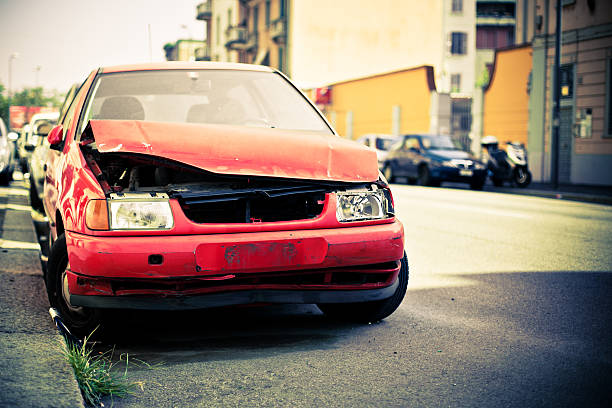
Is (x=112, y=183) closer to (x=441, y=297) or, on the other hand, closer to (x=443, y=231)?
(x=441, y=297)

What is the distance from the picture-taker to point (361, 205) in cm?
442

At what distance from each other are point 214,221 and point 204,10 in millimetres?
68247

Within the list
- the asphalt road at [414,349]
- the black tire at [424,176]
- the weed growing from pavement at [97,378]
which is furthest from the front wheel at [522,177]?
the weed growing from pavement at [97,378]

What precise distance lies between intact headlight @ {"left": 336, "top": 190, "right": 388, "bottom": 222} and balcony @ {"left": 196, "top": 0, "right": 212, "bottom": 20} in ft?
222

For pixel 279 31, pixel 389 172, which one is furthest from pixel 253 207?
pixel 279 31

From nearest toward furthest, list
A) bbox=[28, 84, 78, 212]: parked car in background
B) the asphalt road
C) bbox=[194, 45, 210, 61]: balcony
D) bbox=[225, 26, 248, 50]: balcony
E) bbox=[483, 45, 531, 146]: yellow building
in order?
the asphalt road → bbox=[28, 84, 78, 212]: parked car in background → bbox=[483, 45, 531, 146]: yellow building → bbox=[225, 26, 248, 50]: balcony → bbox=[194, 45, 210, 61]: balcony

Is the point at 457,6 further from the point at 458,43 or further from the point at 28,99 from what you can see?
the point at 28,99

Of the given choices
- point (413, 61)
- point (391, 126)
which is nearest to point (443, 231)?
point (391, 126)

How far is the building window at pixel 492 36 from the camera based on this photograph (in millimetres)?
68438

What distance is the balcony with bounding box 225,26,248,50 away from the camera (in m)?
58.8

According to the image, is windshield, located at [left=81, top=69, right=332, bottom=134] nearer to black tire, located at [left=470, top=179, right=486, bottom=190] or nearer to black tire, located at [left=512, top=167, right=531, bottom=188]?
black tire, located at [left=470, top=179, right=486, bottom=190]

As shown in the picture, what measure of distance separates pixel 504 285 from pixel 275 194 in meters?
3.12

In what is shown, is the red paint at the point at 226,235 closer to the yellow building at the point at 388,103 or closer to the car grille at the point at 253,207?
the car grille at the point at 253,207

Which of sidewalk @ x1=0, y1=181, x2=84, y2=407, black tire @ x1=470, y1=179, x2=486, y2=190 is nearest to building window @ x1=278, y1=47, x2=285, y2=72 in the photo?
black tire @ x1=470, y1=179, x2=486, y2=190
